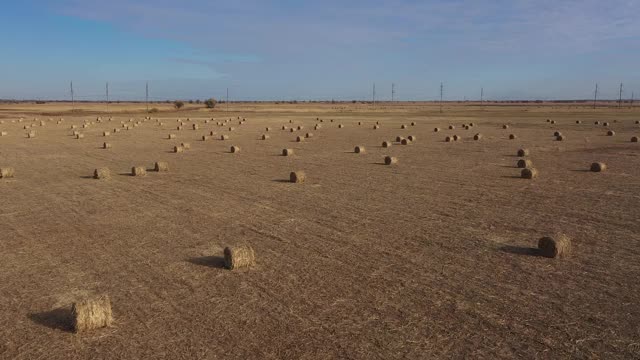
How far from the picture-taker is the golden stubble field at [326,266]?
7.22 meters

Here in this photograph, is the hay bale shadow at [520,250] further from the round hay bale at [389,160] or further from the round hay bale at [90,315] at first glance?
the round hay bale at [389,160]

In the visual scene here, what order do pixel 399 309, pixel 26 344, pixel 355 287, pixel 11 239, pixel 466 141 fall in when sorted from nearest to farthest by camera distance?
pixel 26 344 < pixel 399 309 < pixel 355 287 < pixel 11 239 < pixel 466 141

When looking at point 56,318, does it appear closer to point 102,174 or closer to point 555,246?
point 555,246

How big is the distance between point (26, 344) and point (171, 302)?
2019mm

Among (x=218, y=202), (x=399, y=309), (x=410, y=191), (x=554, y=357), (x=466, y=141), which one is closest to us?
(x=554, y=357)

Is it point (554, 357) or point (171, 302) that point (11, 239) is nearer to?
point (171, 302)

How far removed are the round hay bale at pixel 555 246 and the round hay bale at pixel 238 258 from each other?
5.44 metres

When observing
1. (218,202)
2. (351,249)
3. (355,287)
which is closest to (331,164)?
(218,202)

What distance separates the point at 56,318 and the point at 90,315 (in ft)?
2.61

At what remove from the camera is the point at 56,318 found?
7926 millimetres

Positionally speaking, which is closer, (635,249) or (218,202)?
(635,249)

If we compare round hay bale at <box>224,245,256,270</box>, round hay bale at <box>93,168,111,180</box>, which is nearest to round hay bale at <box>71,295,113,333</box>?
round hay bale at <box>224,245,256,270</box>

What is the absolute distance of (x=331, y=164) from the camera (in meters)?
25.4

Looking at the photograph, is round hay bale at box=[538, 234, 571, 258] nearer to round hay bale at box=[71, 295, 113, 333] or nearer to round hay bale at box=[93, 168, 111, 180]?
round hay bale at box=[71, 295, 113, 333]
